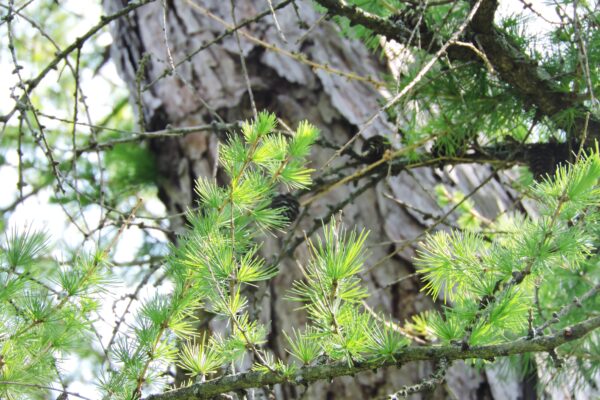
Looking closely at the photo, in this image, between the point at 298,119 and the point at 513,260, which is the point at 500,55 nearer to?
the point at 513,260

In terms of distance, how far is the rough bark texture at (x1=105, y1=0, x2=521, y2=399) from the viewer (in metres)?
1.74

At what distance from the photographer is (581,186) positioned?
2.88ft

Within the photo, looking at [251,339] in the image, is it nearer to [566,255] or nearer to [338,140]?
[566,255]

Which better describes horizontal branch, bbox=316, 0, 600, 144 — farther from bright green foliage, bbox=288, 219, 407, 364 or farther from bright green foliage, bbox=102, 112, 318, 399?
bright green foliage, bbox=288, 219, 407, 364

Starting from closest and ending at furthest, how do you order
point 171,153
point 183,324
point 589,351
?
point 183,324, point 589,351, point 171,153

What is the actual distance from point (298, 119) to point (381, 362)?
1190 millimetres

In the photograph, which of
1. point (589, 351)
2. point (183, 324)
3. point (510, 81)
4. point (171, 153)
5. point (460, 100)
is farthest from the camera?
point (171, 153)

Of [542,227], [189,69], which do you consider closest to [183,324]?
[542,227]

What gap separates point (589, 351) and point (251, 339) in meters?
0.93

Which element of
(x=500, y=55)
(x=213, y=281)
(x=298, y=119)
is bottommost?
(x=213, y=281)

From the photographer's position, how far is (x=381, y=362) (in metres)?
0.85

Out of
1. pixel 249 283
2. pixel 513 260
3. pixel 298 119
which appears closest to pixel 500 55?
pixel 513 260

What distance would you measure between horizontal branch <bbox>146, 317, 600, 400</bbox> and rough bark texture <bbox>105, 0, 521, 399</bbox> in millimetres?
819

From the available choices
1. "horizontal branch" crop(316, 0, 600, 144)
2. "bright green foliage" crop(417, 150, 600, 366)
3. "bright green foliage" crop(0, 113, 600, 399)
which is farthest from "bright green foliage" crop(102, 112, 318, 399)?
"horizontal branch" crop(316, 0, 600, 144)
